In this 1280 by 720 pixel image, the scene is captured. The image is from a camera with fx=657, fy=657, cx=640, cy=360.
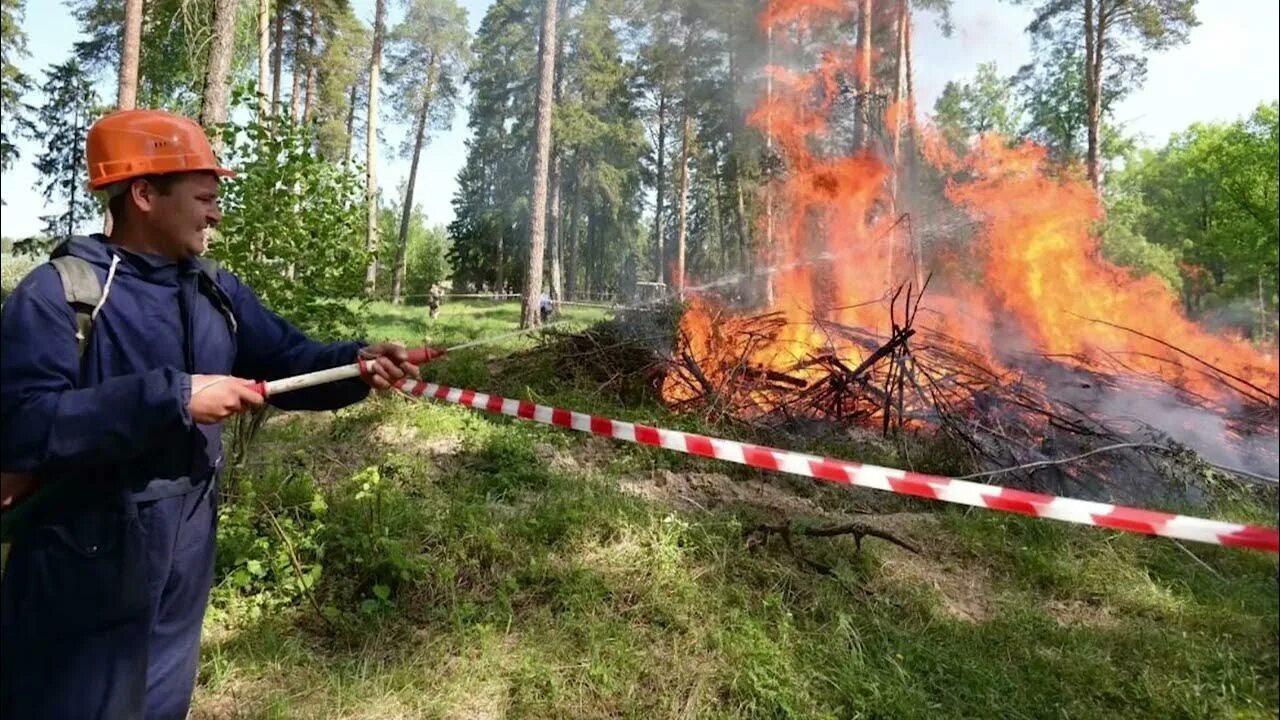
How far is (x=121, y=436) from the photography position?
1.48m

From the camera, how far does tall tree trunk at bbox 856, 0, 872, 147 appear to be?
10.4 metres

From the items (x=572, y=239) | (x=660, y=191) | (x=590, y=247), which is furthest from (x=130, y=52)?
(x=572, y=239)

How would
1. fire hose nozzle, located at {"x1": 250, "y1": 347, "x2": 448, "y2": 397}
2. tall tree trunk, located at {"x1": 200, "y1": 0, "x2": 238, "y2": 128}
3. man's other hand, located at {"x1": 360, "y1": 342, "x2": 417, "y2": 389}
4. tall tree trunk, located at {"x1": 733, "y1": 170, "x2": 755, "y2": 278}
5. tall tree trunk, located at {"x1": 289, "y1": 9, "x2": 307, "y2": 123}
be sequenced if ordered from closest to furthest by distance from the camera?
1. fire hose nozzle, located at {"x1": 250, "y1": 347, "x2": 448, "y2": 397}
2. man's other hand, located at {"x1": 360, "y1": 342, "x2": 417, "y2": 389}
3. tall tree trunk, located at {"x1": 200, "y1": 0, "x2": 238, "y2": 128}
4. tall tree trunk, located at {"x1": 733, "y1": 170, "x2": 755, "y2": 278}
5. tall tree trunk, located at {"x1": 289, "y1": 9, "x2": 307, "y2": 123}

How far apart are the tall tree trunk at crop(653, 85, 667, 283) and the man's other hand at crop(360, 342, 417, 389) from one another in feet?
36.5

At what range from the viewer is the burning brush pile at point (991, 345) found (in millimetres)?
4602

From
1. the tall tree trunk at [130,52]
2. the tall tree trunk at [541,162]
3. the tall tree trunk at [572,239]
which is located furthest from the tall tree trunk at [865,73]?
the tall tree trunk at [130,52]

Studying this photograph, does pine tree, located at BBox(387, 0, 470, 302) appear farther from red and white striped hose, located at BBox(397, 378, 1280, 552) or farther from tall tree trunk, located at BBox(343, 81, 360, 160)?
red and white striped hose, located at BBox(397, 378, 1280, 552)

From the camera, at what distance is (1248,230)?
391 cm

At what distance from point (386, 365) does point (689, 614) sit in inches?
94.9

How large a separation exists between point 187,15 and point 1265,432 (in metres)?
12.2

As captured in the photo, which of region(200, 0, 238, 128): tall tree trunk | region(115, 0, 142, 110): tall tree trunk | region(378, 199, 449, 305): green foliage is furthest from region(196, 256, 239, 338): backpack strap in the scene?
region(378, 199, 449, 305): green foliage

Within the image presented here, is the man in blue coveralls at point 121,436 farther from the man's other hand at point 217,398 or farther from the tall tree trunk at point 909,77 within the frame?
the tall tree trunk at point 909,77

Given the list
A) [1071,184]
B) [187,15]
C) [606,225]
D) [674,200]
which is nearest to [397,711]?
[1071,184]

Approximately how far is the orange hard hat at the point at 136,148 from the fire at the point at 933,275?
4023 mm
